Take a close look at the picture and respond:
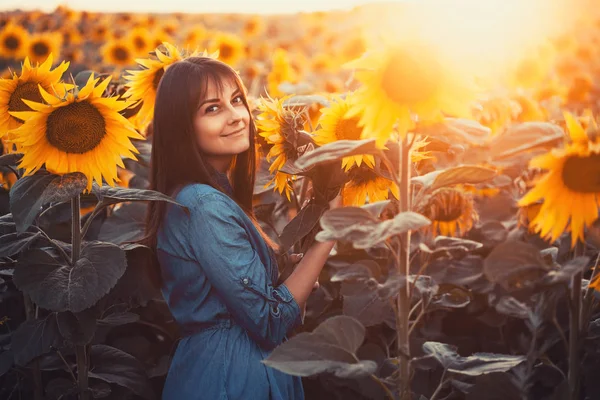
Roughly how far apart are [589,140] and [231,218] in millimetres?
1001

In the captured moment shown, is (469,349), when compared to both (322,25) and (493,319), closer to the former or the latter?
(493,319)

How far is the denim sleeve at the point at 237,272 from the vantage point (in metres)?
1.76

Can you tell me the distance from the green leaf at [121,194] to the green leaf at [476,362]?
29.3 inches

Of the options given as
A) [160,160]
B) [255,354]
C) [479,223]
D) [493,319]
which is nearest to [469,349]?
[493,319]

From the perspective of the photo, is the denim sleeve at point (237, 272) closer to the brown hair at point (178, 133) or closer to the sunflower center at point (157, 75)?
the brown hair at point (178, 133)

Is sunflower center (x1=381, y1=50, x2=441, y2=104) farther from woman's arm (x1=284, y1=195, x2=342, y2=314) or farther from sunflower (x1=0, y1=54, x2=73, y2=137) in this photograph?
sunflower (x1=0, y1=54, x2=73, y2=137)

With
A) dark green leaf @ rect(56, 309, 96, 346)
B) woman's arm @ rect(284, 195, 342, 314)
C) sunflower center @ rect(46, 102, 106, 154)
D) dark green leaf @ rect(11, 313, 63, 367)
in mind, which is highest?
sunflower center @ rect(46, 102, 106, 154)

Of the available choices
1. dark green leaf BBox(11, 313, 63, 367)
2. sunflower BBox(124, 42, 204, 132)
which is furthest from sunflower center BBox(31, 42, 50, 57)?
dark green leaf BBox(11, 313, 63, 367)

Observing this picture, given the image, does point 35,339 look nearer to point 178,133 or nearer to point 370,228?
point 178,133

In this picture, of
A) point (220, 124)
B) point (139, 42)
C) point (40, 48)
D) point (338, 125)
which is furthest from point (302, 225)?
point (40, 48)

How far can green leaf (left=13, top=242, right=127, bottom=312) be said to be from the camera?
1.65 metres

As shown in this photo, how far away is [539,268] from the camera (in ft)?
3.96

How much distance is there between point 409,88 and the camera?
4.00 feet

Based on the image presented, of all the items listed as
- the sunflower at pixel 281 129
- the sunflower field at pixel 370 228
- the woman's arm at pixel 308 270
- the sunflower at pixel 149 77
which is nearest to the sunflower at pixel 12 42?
the sunflower field at pixel 370 228
